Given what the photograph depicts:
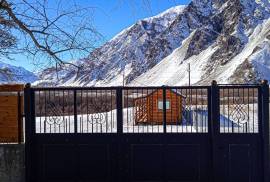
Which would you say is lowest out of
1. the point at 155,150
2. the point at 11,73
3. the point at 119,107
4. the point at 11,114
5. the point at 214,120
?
the point at 155,150

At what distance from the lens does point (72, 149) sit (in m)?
11.5

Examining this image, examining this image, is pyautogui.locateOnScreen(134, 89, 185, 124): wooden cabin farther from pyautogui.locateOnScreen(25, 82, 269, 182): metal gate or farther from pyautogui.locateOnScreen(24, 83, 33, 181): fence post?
pyautogui.locateOnScreen(24, 83, 33, 181): fence post

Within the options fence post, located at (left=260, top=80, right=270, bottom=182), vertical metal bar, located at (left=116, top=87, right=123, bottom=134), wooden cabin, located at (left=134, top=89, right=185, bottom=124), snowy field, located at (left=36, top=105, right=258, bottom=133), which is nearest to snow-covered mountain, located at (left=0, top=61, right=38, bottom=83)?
snowy field, located at (left=36, top=105, right=258, bottom=133)

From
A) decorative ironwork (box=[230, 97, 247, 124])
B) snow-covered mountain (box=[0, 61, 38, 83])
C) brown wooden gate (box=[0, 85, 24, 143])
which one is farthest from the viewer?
brown wooden gate (box=[0, 85, 24, 143])

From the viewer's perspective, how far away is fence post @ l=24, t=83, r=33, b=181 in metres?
11.5

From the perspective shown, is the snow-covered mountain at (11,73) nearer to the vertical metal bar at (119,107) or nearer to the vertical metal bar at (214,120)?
the vertical metal bar at (119,107)

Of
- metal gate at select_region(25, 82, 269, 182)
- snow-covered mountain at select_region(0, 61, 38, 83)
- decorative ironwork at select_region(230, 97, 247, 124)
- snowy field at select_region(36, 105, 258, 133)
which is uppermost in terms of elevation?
snow-covered mountain at select_region(0, 61, 38, 83)

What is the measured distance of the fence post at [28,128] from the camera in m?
11.5

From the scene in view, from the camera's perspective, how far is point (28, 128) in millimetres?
11469

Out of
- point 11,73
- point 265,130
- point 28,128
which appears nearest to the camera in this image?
point 11,73

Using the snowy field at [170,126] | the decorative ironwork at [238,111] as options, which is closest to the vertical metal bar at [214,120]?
the snowy field at [170,126]

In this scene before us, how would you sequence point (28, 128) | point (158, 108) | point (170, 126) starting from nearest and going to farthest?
point (28, 128) < point (170, 126) < point (158, 108)

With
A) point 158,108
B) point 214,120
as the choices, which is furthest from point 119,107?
point 158,108

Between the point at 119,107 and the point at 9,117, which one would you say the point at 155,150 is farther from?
the point at 9,117
